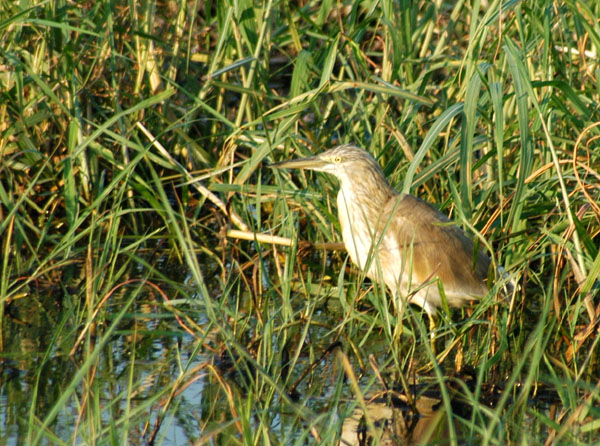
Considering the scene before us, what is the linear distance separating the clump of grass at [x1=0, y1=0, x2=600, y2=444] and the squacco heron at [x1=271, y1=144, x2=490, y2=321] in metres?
0.12

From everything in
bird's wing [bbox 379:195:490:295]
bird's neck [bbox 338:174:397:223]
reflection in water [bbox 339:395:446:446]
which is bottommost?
reflection in water [bbox 339:395:446:446]

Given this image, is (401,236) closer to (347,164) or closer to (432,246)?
(432,246)

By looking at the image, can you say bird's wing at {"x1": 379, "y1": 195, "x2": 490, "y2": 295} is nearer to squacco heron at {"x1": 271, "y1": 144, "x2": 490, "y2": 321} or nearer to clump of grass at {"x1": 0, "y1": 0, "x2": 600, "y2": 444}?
squacco heron at {"x1": 271, "y1": 144, "x2": 490, "y2": 321}

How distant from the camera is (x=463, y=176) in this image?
315cm

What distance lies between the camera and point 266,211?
5.11m

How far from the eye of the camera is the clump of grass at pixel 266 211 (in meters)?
3.23

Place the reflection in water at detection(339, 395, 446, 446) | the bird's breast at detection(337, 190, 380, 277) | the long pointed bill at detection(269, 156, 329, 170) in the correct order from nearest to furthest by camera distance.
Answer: the reflection in water at detection(339, 395, 446, 446) < the bird's breast at detection(337, 190, 380, 277) < the long pointed bill at detection(269, 156, 329, 170)

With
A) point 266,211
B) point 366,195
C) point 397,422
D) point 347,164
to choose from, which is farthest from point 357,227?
point 397,422

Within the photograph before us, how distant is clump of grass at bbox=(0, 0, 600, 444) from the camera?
127 inches

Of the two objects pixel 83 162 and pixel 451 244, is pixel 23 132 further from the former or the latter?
pixel 451 244

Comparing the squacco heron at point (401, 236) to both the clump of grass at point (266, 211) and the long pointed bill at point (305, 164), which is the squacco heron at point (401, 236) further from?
the clump of grass at point (266, 211)

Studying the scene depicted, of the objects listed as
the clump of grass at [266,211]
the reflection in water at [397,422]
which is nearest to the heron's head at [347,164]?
the clump of grass at [266,211]

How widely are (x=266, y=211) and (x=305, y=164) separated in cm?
88

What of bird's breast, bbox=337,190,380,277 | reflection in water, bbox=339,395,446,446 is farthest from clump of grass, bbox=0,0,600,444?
bird's breast, bbox=337,190,380,277
